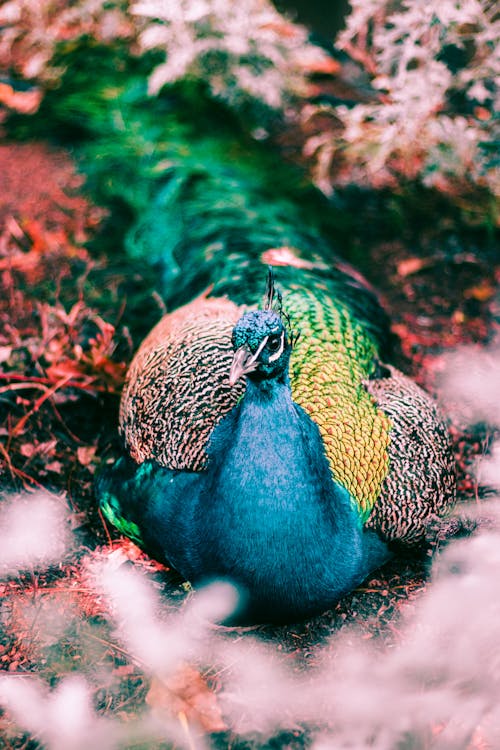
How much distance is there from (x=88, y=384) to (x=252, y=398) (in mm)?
1123

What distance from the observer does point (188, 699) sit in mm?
1805

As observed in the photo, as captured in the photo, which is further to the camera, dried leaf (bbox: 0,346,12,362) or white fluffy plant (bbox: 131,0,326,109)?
white fluffy plant (bbox: 131,0,326,109)

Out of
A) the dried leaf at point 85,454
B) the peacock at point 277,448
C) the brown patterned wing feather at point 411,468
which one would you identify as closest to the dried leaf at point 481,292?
the peacock at point 277,448

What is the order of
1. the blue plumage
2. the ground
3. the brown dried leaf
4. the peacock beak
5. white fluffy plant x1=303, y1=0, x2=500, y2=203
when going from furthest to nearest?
1. white fluffy plant x1=303, y1=0, x2=500, y2=203
2. the ground
3. the brown dried leaf
4. the blue plumage
5. the peacock beak

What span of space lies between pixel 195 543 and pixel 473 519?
90 cm

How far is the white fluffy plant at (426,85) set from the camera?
280 centimetres

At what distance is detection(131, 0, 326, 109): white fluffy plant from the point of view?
126 inches

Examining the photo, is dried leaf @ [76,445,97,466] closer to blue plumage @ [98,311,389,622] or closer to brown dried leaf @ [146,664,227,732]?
blue plumage @ [98,311,389,622]

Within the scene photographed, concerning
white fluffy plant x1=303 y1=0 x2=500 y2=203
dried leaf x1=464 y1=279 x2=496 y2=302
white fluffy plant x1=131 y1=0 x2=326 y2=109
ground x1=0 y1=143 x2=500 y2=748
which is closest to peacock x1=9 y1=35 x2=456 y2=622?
ground x1=0 y1=143 x2=500 y2=748

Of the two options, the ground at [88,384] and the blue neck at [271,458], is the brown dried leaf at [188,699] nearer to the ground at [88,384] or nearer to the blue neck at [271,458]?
the ground at [88,384]

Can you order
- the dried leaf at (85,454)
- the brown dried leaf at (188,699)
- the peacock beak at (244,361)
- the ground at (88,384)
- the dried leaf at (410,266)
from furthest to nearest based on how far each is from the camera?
1. the dried leaf at (410,266)
2. the dried leaf at (85,454)
3. the ground at (88,384)
4. the brown dried leaf at (188,699)
5. the peacock beak at (244,361)

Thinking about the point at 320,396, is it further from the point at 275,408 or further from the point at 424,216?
the point at 424,216

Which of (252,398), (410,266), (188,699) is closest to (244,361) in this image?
(252,398)

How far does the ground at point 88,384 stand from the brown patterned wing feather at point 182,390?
0.84 feet
